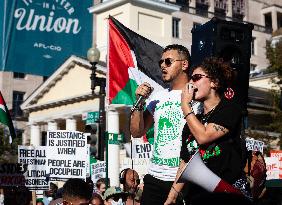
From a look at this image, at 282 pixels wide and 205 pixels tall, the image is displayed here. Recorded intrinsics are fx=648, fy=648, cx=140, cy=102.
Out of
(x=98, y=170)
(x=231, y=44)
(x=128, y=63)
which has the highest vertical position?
(x=128, y=63)

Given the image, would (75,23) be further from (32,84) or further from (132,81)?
(32,84)

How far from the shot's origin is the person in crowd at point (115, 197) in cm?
915

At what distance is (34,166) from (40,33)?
7.38 meters

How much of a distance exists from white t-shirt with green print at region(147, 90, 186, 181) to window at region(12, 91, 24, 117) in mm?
54331

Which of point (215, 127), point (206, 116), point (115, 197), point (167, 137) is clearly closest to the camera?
point (215, 127)

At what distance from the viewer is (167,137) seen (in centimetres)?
518

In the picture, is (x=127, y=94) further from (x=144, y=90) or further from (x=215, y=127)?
(x=215, y=127)

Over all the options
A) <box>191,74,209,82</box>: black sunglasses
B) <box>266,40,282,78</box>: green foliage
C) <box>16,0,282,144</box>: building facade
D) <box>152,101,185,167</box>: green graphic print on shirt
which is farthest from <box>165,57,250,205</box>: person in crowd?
<box>16,0,282,144</box>: building facade

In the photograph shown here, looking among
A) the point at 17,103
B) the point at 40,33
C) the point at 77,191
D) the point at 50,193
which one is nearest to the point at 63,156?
the point at 50,193

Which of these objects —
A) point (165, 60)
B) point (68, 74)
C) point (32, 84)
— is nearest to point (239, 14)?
point (32, 84)

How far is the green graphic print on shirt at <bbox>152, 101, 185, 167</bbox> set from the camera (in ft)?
16.8

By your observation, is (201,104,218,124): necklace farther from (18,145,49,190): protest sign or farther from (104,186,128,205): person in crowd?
(18,145,49,190): protest sign

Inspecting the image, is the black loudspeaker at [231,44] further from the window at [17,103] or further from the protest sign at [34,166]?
the window at [17,103]

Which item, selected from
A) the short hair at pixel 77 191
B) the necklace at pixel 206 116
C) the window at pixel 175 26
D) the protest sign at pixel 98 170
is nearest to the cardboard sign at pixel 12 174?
the protest sign at pixel 98 170
